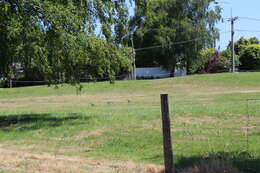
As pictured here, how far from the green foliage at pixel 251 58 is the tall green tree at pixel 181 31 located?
9.59 meters

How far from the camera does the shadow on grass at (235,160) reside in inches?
296

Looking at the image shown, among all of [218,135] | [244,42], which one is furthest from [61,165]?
[244,42]

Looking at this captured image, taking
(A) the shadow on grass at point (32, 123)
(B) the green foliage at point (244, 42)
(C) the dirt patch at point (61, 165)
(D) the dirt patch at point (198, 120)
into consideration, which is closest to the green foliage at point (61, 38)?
(A) the shadow on grass at point (32, 123)

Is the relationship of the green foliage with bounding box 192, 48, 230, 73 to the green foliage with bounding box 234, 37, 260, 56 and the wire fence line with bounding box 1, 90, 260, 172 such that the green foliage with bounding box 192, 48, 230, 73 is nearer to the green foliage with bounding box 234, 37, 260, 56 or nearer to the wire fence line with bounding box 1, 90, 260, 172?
the green foliage with bounding box 234, 37, 260, 56

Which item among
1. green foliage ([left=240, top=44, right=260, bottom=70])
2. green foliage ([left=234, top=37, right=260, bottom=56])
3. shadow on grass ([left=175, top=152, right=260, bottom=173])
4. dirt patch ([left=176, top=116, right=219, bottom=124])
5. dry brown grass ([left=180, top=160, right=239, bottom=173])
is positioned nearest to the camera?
dry brown grass ([left=180, top=160, right=239, bottom=173])

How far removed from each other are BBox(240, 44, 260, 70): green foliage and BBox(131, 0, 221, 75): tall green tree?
9.59 metres

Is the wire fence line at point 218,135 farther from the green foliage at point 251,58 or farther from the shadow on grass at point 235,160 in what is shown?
the green foliage at point 251,58

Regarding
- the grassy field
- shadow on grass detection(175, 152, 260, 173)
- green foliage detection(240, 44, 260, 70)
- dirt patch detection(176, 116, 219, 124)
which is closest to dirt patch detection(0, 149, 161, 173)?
the grassy field

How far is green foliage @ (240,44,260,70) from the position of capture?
244ft

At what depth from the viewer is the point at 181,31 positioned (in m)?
65.8

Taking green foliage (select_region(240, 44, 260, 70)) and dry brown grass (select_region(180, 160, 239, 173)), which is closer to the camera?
dry brown grass (select_region(180, 160, 239, 173))

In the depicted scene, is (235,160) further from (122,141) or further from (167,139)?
(122,141)

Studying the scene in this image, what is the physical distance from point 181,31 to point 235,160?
58.9m

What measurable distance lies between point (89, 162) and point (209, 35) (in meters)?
60.8
